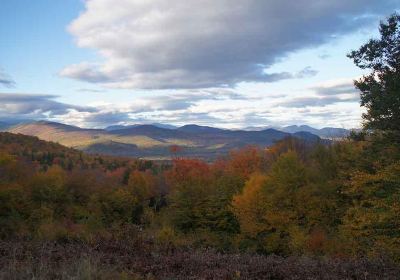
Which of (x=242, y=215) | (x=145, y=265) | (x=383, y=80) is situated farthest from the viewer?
(x=242, y=215)

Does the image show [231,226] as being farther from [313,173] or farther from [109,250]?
[109,250]

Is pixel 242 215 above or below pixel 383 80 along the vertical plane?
below

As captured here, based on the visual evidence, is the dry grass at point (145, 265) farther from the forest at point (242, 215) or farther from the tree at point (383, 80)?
the tree at point (383, 80)

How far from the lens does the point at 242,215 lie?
50438 mm

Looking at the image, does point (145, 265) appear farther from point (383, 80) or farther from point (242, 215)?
point (242, 215)

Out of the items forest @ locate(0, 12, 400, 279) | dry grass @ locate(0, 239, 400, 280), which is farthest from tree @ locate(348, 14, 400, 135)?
dry grass @ locate(0, 239, 400, 280)

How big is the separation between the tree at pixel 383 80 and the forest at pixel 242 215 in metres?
0.07

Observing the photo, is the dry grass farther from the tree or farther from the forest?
the tree

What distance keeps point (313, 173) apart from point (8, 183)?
45.1 meters

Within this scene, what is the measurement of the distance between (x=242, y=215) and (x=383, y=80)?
2962 cm

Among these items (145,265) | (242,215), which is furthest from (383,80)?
(242,215)

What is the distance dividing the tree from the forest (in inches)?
2.7

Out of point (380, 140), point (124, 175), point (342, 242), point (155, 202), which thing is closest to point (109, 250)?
point (380, 140)

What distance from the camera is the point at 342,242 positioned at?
1512 inches
